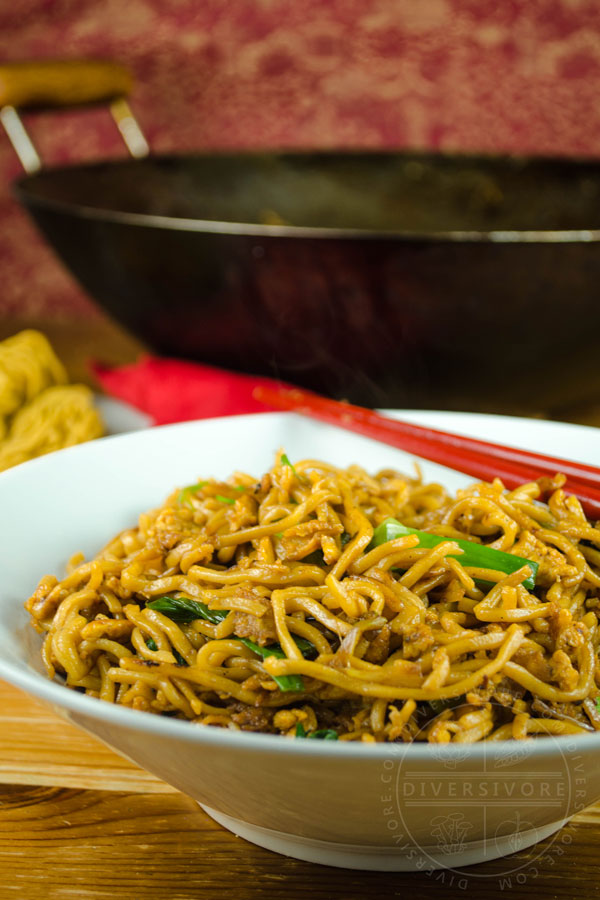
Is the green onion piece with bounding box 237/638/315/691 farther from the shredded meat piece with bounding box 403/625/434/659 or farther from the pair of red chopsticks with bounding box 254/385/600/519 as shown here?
the pair of red chopsticks with bounding box 254/385/600/519

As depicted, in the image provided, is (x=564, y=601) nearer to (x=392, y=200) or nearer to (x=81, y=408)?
(x=81, y=408)

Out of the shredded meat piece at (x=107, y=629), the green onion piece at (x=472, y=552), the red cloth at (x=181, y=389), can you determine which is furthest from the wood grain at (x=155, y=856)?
the red cloth at (x=181, y=389)

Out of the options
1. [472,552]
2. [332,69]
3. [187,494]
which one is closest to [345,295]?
[187,494]

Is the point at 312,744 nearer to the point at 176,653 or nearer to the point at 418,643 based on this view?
the point at 418,643

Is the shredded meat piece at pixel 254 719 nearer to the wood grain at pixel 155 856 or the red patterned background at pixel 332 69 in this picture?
the wood grain at pixel 155 856

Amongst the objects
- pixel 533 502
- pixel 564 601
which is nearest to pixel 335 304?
pixel 533 502

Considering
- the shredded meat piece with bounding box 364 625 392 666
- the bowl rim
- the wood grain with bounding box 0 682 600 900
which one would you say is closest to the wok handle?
the wood grain with bounding box 0 682 600 900
